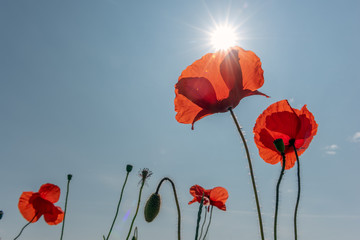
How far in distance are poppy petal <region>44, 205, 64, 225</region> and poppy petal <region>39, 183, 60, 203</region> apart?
17 centimetres

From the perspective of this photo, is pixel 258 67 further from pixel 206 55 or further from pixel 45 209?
pixel 45 209

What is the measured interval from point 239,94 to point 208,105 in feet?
0.55

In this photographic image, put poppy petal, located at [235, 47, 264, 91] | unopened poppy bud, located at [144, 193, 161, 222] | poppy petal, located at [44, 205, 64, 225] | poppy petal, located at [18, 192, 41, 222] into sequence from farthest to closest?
poppy petal, located at [44, 205, 64, 225] < poppy petal, located at [18, 192, 41, 222] < unopened poppy bud, located at [144, 193, 161, 222] < poppy petal, located at [235, 47, 264, 91]

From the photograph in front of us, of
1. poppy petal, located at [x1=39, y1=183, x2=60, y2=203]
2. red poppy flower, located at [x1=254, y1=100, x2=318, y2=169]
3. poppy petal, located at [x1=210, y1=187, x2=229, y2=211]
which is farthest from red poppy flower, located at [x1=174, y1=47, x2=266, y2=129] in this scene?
poppy petal, located at [x1=39, y1=183, x2=60, y2=203]

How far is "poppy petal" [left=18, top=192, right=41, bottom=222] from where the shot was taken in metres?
3.21

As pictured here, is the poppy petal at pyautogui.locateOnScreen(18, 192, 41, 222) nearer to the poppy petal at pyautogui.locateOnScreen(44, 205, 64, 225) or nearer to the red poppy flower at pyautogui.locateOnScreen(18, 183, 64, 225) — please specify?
the red poppy flower at pyautogui.locateOnScreen(18, 183, 64, 225)

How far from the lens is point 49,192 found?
323cm

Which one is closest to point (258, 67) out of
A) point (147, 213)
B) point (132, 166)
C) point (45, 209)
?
point (147, 213)

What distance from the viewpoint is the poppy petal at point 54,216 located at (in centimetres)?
334

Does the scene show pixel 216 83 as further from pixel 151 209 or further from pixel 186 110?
pixel 151 209

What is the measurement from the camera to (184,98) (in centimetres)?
138

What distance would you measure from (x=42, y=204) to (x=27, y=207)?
0.60ft

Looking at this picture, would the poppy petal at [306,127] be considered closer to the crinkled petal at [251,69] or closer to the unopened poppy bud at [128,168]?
the crinkled petal at [251,69]

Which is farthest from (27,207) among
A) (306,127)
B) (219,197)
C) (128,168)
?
(306,127)
